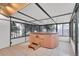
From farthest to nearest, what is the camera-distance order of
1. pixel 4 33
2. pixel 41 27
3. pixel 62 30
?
1. pixel 4 33
2. pixel 41 27
3. pixel 62 30

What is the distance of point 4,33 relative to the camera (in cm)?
388

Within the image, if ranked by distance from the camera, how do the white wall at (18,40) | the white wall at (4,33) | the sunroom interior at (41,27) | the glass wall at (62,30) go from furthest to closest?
the white wall at (4,33) → the white wall at (18,40) → the glass wall at (62,30) → the sunroom interior at (41,27)

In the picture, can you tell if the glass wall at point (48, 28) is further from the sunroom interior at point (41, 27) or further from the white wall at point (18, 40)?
the white wall at point (18, 40)

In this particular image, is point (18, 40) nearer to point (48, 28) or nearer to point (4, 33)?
point (4, 33)

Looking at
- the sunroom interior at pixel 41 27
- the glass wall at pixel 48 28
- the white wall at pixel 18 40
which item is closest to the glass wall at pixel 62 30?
the sunroom interior at pixel 41 27

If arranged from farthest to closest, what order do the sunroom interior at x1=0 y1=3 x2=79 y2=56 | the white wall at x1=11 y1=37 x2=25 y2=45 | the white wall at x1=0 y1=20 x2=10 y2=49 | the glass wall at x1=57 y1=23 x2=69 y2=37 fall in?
the white wall at x1=0 y1=20 x2=10 y2=49 < the white wall at x1=11 y1=37 x2=25 y2=45 < the glass wall at x1=57 y1=23 x2=69 y2=37 < the sunroom interior at x1=0 y1=3 x2=79 y2=56

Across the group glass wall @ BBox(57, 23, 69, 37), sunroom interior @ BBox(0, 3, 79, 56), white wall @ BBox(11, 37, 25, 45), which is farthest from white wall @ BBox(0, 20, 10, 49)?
glass wall @ BBox(57, 23, 69, 37)

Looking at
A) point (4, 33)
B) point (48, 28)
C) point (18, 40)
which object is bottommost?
point (18, 40)

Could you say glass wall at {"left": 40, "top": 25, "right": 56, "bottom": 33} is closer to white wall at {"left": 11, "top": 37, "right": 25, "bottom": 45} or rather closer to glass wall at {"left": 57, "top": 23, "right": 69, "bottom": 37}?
glass wall at {"left": 57, "top": 23, "right": 69, "bottom": 37}

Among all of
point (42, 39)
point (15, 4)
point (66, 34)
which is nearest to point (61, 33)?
point (66, 34)

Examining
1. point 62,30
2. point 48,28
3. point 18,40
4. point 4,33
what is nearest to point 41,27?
point 48,28

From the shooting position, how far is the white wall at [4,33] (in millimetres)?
3721

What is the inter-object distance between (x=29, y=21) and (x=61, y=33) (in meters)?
1.02

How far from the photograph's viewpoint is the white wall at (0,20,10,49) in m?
3.72
